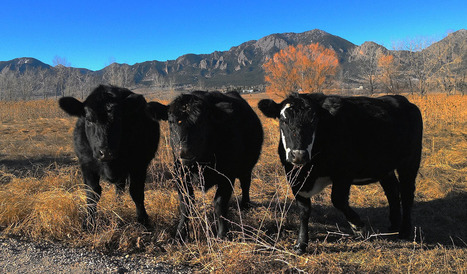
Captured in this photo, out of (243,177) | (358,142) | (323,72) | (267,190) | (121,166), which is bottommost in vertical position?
(267,190)

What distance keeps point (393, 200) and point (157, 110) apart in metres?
4.39

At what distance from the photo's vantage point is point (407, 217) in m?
4.70

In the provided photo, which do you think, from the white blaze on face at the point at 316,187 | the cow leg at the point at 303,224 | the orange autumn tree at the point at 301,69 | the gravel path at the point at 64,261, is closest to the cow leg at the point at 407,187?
the white blaze on face at the point at 316,187

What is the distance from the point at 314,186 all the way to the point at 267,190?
9.88 ft

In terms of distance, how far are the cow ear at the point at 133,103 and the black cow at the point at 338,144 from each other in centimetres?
182

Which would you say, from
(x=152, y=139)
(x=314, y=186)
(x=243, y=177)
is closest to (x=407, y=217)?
(x=314, y=186)

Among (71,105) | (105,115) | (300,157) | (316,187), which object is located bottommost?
(316,187)

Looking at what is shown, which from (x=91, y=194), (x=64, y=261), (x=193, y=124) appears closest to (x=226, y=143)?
(x=193, y=124)

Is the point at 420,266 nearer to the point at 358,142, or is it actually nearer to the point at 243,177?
the point at 358,142

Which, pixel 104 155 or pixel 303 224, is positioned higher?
pixel 104 155

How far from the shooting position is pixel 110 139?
3699 mm

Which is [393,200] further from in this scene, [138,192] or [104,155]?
[104,155]

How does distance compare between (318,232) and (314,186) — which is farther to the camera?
(318,232)

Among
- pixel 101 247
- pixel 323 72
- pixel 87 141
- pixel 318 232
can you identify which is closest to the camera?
pixel 101 247
